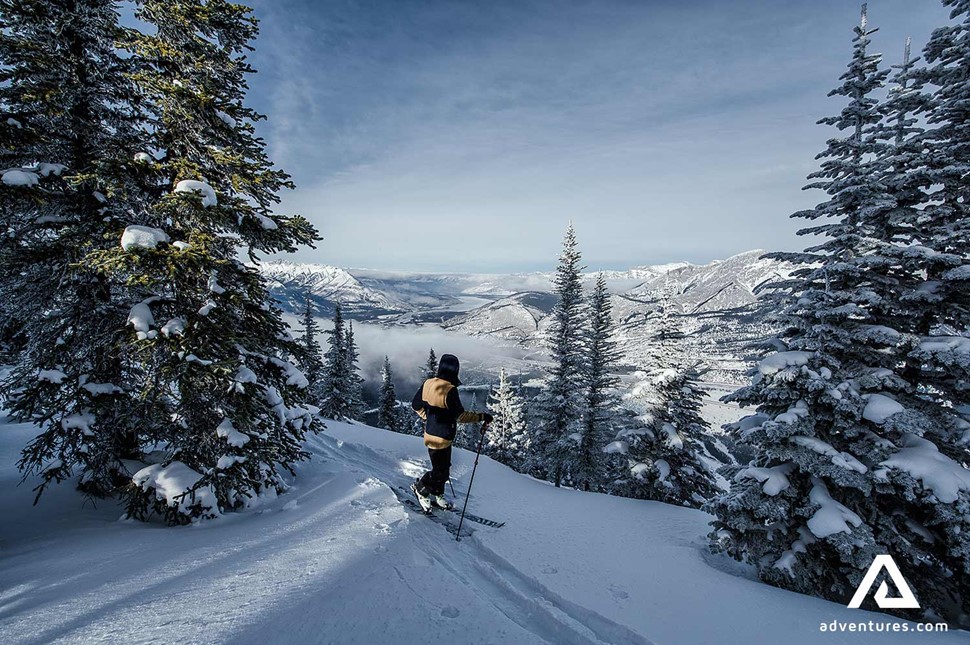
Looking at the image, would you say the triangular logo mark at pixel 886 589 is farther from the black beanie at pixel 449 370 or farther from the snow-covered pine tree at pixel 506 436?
the snow-covered pine tree at pixel 506 436

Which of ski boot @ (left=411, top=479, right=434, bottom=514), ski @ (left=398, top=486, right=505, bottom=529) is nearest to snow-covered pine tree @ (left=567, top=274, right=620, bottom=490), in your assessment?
ski @ (left=398, top=486, right=505, bottom=529)

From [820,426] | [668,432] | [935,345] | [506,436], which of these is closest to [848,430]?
[820,426]

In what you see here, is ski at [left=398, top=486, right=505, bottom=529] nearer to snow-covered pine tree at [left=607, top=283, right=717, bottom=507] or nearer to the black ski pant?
the black ski pant

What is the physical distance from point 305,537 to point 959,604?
11710 millimetres

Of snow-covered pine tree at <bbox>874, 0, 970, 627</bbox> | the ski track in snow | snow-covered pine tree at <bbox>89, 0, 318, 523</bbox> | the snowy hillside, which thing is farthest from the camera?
snow-covered pine tree at <bbox>874, 0, 970, 627</bbox>

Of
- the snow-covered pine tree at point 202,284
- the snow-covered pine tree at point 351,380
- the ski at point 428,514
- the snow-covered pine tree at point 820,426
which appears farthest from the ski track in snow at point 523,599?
the snow-covered pine tree at point 351,380

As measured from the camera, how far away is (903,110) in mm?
8891

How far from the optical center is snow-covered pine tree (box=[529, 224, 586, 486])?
79.4ft

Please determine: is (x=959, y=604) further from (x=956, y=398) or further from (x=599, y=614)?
(x=599, y=614)

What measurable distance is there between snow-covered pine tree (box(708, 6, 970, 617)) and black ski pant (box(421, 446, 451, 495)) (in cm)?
549

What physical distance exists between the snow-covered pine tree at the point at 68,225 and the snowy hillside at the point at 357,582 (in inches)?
57.3

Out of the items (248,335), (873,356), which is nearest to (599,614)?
(248,335)

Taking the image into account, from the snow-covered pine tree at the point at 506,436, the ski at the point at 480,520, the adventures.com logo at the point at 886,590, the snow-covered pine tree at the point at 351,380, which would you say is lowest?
the snow-covered pine tree at the point at 506,436

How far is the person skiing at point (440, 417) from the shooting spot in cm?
713
